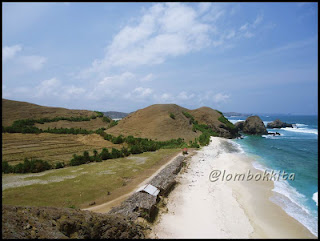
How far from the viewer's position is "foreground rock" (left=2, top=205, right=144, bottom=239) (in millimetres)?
5023

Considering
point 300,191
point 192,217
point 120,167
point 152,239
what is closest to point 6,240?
point 152,239

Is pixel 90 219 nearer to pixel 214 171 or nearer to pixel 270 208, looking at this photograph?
pixel 270 208

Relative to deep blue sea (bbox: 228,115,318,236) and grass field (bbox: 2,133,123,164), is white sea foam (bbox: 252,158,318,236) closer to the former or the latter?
deep blue sea (bbox: 228,115,318,236)

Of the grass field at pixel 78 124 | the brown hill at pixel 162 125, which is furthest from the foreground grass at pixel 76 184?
the grass field at pixel 78 124

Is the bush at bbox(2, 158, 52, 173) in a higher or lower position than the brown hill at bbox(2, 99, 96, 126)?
lower

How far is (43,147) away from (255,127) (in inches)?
2135

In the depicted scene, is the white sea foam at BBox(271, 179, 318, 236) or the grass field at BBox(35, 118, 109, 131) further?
the grass field at BBox(35, 118, 109, 131)

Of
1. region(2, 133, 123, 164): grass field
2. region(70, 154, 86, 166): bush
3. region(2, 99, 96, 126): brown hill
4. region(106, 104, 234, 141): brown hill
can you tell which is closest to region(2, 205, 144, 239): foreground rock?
region(70, 154, 86, 166): bush

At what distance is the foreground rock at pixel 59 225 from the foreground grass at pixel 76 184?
5.00 meters

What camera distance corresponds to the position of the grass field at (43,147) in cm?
2338

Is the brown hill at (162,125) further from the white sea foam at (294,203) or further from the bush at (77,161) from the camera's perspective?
the white sea foam at (294,203)

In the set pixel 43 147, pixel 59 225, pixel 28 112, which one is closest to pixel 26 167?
pixel 43 147

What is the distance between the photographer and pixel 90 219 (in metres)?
7.02

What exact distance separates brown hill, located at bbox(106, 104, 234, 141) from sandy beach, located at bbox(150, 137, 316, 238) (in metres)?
24.2
